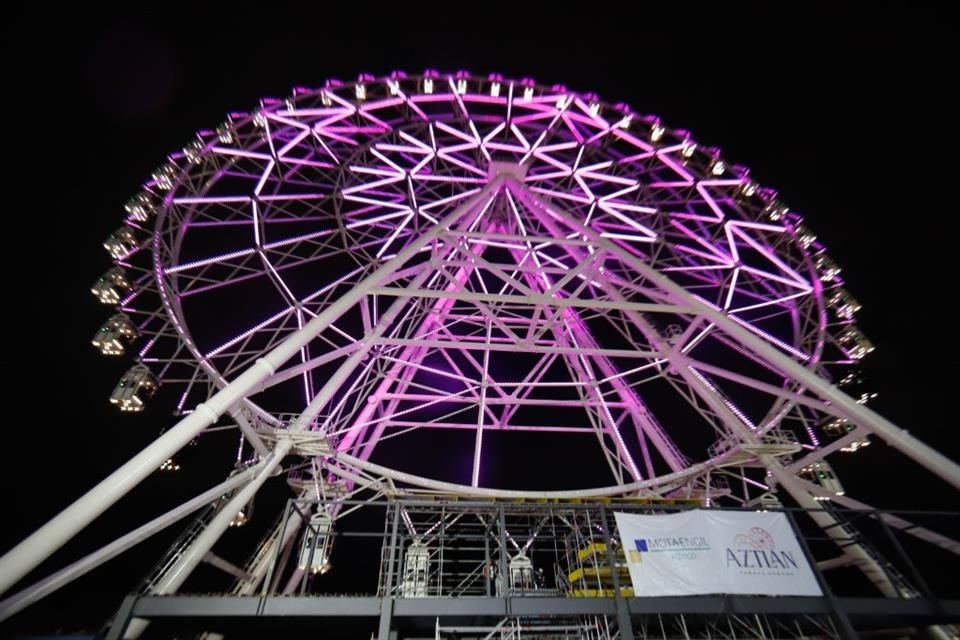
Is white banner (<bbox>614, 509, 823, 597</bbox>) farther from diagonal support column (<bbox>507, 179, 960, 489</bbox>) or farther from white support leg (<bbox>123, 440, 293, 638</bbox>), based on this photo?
white support leg (<bbox>123, 440, 293, 638</bbox>)

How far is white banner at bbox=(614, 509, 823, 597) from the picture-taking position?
10.8 meters

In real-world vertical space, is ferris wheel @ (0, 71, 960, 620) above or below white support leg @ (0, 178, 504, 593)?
above

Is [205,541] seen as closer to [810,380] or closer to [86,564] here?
[86,564]

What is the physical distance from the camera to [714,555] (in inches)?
436

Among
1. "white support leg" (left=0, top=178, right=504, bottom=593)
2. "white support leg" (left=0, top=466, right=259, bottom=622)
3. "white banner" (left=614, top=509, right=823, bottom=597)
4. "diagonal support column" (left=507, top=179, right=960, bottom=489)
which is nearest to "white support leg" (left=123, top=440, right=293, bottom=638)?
"white support leg" (left=0, top=466, right=259, bottom=622)

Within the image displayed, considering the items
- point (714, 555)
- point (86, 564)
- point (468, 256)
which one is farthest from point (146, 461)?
point (714, 555)

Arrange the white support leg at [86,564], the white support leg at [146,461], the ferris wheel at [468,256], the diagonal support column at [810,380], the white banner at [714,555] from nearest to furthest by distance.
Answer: the white support leg at [146,461]
the white support leg at [86,564]
the white banner at [714,555]
the diagonal support column at [810,380]
the ferris wheel at [468,256]

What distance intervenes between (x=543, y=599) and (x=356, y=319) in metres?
27.0

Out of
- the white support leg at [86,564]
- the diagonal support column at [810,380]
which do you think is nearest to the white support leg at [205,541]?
the white support leg at [86,564]

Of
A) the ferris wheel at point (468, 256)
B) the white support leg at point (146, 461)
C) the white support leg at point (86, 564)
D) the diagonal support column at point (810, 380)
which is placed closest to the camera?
the white support leg at point (146, 461)

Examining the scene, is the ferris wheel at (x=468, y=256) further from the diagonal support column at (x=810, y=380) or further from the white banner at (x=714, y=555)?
the white banner at (x=714, y=555)

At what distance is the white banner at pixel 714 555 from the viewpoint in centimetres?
1075

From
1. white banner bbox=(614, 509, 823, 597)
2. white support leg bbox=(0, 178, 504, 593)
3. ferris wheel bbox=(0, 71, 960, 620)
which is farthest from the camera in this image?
ferris wheel bbox=(0, 71, 960, 620)

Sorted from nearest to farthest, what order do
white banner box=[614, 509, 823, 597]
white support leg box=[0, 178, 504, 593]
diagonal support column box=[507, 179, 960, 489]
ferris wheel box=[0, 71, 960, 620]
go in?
white support leg box=[0, 178, 504, 593]
white banner box=[614, 509, 823, 597]
diagonal support column box=[507, 179, 960, 489]
ferris wheel box=[0, 71, 960, 620]
